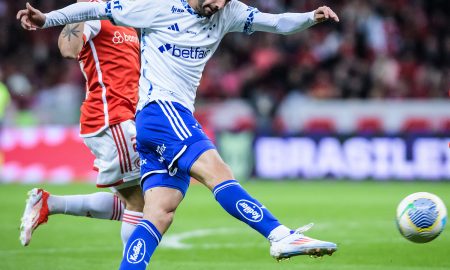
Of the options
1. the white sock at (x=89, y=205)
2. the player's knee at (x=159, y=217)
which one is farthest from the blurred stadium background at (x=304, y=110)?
→ the player's knee at (x=159, y=217)

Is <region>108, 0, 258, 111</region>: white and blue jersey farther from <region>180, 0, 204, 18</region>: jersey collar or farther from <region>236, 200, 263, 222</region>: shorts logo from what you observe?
<region>236, 200, 263, 222</region>: shorts logo

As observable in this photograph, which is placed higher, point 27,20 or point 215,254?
point 27,20

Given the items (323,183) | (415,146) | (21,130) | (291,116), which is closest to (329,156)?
(323,183)

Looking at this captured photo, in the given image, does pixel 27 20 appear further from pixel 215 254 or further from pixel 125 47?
pixel 215 254

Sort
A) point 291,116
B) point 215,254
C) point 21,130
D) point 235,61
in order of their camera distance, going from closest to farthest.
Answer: point 215,254 < point 21,130 < point 291,116 < point 235,61

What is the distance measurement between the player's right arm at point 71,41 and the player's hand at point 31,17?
3.12 feet

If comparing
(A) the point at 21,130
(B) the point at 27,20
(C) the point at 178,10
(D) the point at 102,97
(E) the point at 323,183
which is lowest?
(A) the point at 21,130

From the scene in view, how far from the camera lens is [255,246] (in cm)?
862

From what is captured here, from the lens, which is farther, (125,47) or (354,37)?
(354,37)

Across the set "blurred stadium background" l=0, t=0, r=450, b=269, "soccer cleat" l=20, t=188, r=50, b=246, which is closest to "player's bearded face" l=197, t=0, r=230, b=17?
"soccer cleat" l=20, t=188, r=50, b=246

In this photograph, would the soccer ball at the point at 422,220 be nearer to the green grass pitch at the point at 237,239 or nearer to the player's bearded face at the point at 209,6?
the green grass pitch at the point at 237,239

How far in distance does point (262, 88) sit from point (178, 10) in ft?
42.7

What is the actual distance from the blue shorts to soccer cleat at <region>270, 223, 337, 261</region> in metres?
0.79

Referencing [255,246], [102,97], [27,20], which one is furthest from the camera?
[255,246]
